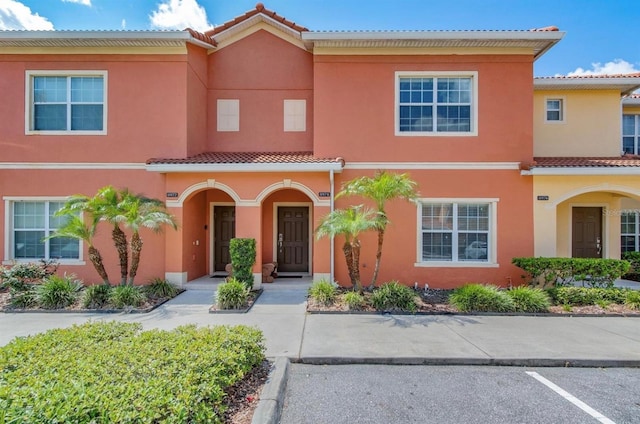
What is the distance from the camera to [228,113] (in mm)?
11375

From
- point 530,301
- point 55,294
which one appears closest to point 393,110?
point 530,301

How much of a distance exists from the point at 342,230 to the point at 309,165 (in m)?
2.57

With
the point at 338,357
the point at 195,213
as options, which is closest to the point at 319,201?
the point at 195,213

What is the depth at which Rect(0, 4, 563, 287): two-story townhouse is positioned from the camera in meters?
9.78

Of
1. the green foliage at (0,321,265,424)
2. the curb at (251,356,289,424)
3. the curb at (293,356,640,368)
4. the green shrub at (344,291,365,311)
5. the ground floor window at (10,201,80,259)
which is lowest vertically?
the curb at (293,356,640,368)

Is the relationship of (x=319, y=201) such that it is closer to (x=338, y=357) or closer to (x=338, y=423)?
(x=338, y=357)

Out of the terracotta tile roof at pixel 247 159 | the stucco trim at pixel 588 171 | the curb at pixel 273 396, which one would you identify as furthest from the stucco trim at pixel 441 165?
the curb at pixel 273 396

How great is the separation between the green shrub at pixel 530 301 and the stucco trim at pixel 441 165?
3.88 m

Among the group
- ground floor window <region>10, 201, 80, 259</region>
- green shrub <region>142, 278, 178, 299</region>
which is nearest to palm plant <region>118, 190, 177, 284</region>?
green shrub <region>142, 278, 178, 299</region>

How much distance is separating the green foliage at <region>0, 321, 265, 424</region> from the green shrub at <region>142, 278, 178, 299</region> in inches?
143

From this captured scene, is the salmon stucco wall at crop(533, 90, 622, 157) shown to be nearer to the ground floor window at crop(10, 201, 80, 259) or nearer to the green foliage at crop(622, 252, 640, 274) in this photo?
the green foliage at crop(622, 252, 640, 274)

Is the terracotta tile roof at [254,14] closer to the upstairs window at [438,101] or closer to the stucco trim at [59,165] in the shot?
the upstairs window at [438,101]

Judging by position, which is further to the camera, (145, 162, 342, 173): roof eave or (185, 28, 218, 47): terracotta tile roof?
(185, 28, 218, 47): terracotta tile roof

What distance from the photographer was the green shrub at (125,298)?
7797mm
